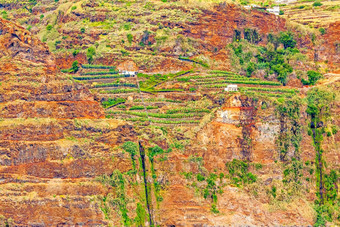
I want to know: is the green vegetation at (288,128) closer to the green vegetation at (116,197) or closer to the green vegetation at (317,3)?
the green vegetation at (116,197)

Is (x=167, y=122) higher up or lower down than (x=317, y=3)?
lower down

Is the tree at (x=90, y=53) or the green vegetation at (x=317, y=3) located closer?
the tree at (x=90, y=53)

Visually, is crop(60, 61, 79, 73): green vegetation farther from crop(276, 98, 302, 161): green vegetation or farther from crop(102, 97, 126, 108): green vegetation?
crop(276, 98, 302, 161): green vegetation

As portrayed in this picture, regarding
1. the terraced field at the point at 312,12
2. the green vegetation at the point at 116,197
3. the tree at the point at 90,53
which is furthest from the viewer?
the terraced field at the point at 312,12

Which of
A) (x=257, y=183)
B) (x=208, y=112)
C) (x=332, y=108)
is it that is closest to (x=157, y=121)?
(x=208, y=112)

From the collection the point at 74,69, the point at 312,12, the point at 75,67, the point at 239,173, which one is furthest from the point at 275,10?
the point at 239,173

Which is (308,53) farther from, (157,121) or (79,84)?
(79,84)

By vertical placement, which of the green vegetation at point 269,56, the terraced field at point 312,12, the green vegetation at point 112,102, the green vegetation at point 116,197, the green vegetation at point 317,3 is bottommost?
the green vegetation at point 116,197

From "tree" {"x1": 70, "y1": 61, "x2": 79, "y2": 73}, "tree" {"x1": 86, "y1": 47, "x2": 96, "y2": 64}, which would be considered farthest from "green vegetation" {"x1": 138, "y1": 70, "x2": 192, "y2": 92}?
"tree" {"x1": 70, "y1": 61, "x2": 79, "y2": 73}

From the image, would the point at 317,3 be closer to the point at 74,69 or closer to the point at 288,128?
the point at 288,128

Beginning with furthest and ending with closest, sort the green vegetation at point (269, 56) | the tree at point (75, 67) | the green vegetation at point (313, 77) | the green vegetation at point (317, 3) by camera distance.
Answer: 1. the green vegetation at point (317, 3)
2. the green vegetation at point (313, 77)
3. the green vegetation at point (269, 56)
4. the tree at point (75, 67)

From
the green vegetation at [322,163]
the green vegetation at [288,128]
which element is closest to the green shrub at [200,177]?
the green vegetation at [288,128]
